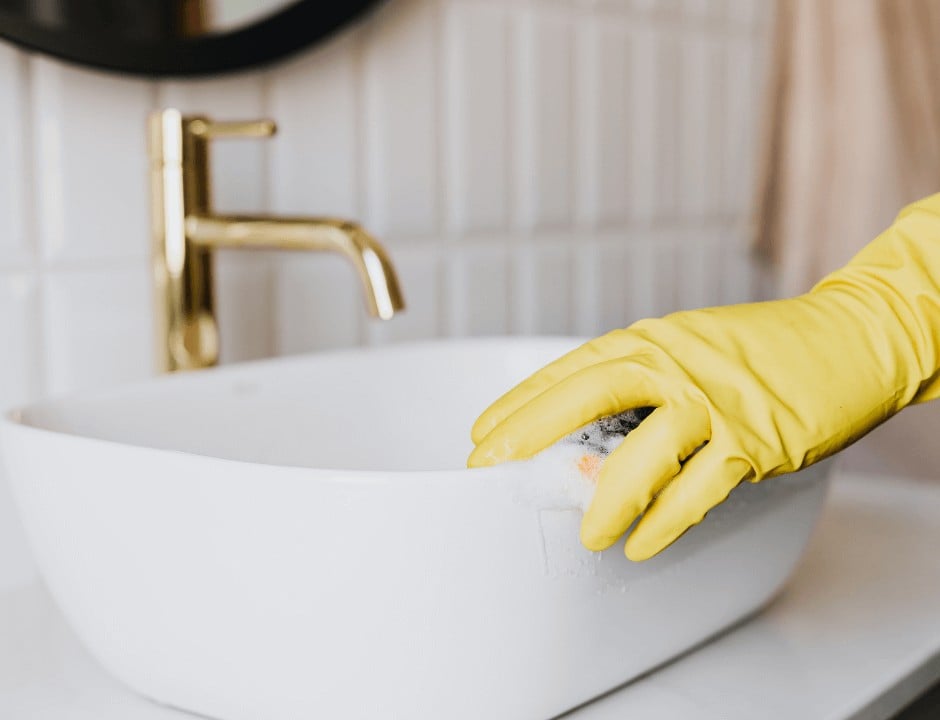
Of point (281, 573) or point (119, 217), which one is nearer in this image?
point (281, 573)

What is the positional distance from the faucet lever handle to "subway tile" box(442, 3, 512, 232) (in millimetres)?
339

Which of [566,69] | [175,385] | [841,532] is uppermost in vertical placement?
[566,69]

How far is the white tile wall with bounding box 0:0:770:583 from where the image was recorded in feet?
2.36

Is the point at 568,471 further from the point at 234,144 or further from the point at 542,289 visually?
the point at 542,289

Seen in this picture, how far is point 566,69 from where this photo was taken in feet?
3.54

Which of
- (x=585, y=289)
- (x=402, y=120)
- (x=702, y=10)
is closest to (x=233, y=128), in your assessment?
(x=402, y=120)

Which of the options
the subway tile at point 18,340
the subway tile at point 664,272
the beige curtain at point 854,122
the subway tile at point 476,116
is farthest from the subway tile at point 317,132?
the beige curtain at point 854,122

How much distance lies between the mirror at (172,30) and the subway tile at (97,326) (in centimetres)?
14

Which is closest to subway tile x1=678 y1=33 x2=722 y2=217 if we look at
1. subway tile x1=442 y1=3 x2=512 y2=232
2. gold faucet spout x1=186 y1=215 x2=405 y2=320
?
subway tile x1=442 y1=3 x2=512 y2=232

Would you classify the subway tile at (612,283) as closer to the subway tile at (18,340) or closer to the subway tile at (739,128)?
the subway tile at (739,128)

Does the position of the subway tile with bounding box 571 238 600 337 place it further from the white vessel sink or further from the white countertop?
the white vessel sink

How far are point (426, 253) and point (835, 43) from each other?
1.74 ft

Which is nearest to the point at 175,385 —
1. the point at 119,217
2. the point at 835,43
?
the point at 119,217

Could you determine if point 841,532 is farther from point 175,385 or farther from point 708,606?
point 175,385
